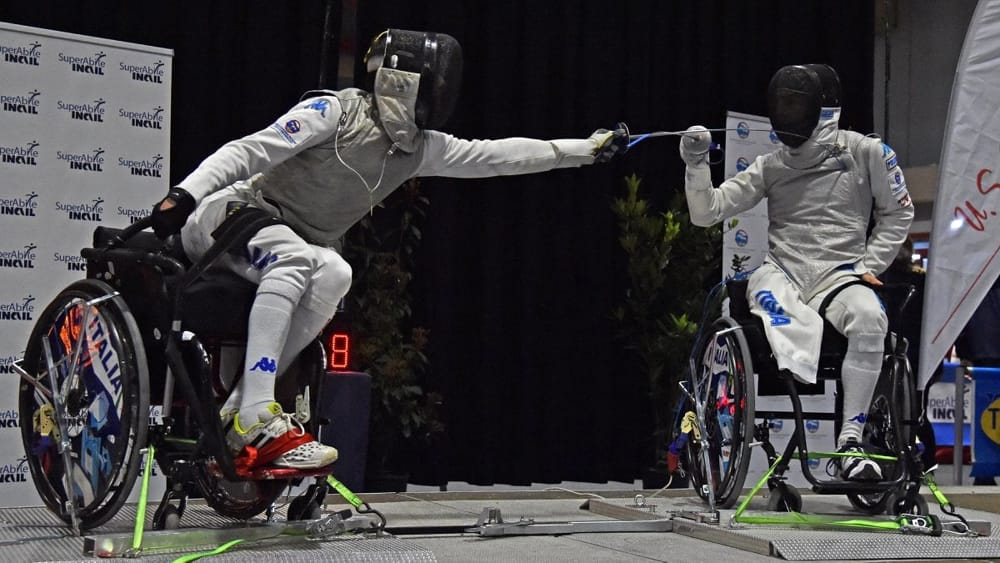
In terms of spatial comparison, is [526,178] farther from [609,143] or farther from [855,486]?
[855,486]

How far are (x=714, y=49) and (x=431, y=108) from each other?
3.24 metres

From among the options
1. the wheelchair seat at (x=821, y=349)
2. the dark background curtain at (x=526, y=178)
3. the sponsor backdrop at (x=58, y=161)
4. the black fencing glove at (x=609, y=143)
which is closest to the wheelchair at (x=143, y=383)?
the sponsor backdrop at (x=58, y=161)

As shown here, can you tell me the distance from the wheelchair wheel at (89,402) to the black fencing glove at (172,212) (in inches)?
7.6

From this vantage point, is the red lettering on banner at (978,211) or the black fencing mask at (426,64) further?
the red lettering on banner at (978,211)

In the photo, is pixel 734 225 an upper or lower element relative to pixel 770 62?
lower

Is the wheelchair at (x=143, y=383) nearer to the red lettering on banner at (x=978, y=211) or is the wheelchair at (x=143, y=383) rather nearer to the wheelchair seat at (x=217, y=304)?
the wheelchair seat at (x=217, y=304)

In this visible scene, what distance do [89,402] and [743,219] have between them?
3376 mm

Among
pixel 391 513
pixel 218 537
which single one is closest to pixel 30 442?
pixel 218 537

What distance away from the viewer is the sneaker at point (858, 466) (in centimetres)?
319

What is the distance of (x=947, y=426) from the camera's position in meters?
6.82

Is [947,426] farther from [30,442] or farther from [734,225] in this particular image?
[30,442]

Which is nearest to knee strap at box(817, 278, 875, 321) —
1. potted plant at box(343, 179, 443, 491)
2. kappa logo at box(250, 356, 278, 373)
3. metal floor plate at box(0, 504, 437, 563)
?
metal floor plate at box(0, 504, 437, 563)

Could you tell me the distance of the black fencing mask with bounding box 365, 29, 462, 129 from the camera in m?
2.93

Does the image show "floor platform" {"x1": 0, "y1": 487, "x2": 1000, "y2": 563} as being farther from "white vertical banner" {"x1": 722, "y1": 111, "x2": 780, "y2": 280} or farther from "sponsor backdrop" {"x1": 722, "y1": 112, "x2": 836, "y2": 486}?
"white vertical banner" {"x1": 722, "y1": 111, "x2": 780, "y2": 280}
